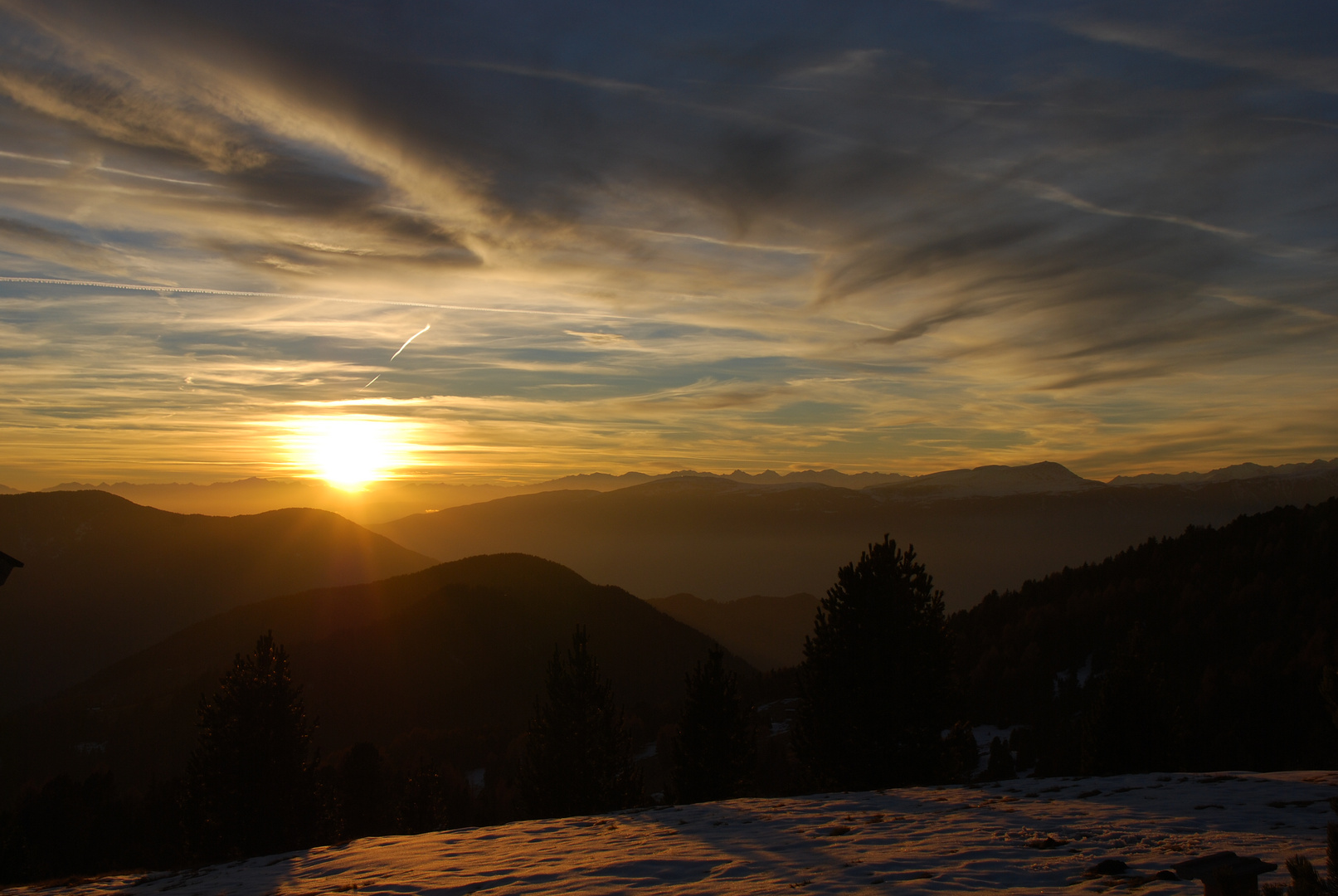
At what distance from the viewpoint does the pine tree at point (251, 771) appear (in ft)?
110

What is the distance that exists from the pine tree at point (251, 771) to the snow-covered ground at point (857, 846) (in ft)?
49.0

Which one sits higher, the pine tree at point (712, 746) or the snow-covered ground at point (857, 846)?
the snow-covered ground at point (857, 846)

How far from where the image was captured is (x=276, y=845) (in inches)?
1325

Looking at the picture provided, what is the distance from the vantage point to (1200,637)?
105188mm

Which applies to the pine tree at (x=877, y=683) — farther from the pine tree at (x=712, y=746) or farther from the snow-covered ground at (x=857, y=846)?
the snow-covered ground at (x=857, y=846)

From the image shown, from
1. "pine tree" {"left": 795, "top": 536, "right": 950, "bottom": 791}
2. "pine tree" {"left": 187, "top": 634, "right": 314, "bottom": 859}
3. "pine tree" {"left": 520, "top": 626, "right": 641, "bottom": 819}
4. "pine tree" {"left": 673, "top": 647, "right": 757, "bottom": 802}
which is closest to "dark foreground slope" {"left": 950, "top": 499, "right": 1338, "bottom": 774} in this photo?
"pine tree" {"left": 673, "top": 647, "right": 757, "bottom": 802}

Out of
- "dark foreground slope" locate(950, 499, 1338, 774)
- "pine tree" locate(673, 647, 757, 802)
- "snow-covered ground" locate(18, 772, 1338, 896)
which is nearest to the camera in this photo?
"snow-covered ground" locate(18, 772, 1338, 896)

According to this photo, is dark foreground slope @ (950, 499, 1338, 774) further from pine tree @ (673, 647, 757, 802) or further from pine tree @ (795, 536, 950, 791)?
pine tree @ (795, 536, 950, 791)

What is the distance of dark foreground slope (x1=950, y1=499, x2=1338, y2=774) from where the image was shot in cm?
6931

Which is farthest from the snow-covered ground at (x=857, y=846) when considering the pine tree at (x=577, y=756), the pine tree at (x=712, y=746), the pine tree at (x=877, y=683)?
the pine tree at (x=577, y=756)

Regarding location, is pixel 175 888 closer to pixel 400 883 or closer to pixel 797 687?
pixel 400 883

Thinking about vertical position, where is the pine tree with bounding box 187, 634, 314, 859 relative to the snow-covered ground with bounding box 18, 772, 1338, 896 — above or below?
below

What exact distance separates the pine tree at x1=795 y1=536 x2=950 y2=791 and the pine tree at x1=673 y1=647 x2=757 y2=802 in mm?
6148

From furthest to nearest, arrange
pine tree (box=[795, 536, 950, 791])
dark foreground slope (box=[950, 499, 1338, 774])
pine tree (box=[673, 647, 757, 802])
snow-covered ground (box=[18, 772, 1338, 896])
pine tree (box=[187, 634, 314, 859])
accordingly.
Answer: dark foreground slope (box=[950, 499, 1338, 774]), pine tree (box=[673, 647, 757, 802]), pine tree (box=[187, 634, 314, 859]), pine tree (box=[795, 536, 950, 791]), snow-covered ground (box=[18, 772, 1338, 896])
